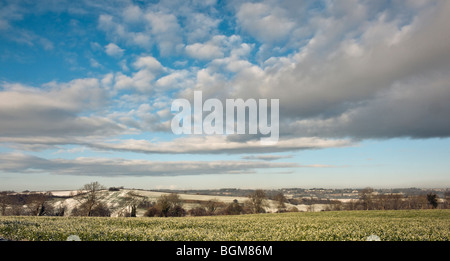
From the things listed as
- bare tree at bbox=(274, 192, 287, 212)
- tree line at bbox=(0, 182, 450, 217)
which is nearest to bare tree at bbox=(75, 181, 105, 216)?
tree line at bbox=(0, 182, 450, 217)

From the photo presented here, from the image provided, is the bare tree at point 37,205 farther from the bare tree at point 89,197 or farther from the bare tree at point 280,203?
the bare tree at point 280,203

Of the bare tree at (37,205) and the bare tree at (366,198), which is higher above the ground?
the bare tree at (37,205)

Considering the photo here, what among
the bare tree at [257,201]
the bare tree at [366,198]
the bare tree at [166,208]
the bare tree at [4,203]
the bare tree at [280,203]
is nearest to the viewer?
the bare tree at [4,203]

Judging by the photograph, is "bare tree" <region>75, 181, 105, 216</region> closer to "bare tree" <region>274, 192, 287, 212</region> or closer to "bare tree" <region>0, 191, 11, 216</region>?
"bare tree" <region>0, 191, 11, 216</region>

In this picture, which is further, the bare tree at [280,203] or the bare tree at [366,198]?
the bare tree at [366,198]

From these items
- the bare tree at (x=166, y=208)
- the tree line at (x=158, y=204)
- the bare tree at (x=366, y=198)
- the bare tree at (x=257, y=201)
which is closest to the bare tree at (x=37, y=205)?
the tree line at (x=158, y=204)

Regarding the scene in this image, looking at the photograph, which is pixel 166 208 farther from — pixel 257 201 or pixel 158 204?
pixel 257 201

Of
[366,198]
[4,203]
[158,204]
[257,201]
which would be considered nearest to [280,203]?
[257,201]

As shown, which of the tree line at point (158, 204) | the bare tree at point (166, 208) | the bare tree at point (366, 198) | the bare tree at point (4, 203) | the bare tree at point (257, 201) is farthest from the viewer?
the bare tree at point (366, 198)

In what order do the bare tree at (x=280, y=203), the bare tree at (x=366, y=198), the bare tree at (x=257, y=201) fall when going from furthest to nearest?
the bare tree at (x=366, y=198) → the bare tree at (x=280, y=203) → the bare tree at (x=257, y=201)

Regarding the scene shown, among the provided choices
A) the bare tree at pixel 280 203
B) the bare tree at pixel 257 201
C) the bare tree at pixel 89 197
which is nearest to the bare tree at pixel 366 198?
the bare tree at pixel 280 203

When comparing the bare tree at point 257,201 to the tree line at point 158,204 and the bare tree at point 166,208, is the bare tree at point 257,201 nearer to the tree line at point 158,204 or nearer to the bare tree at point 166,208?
the tree line at point 158,204

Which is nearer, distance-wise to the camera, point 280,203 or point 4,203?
point 4,203

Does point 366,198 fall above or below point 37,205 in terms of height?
below
